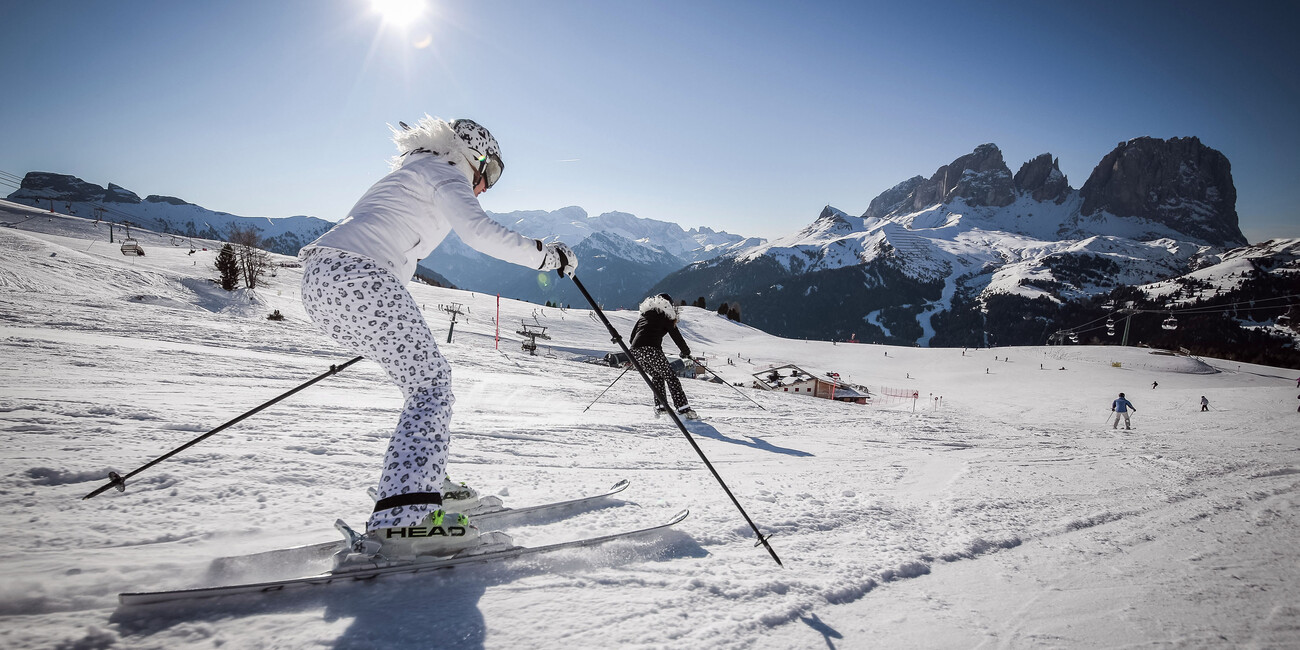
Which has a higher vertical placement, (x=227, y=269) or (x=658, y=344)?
(x=227, y=269)

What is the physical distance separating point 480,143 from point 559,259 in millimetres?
738

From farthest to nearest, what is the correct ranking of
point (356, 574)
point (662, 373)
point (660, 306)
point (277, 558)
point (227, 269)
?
point (227, 269) < point (660, 306) < point (662, 373) < point (277, 558) < point (356, 574)

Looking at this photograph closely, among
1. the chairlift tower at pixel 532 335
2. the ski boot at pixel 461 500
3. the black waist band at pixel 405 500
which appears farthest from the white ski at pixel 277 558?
the chairlift tower at pixel 532 335

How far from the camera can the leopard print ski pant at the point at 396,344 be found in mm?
2082

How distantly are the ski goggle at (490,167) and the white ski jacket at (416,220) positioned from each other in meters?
0.13

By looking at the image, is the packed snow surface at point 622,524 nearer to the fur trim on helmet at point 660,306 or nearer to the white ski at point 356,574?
the white ski at point 356,574

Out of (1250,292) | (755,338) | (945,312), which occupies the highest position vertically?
(1250,292)

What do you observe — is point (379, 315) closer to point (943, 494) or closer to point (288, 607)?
point (288, 607)

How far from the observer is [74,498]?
2275 mm

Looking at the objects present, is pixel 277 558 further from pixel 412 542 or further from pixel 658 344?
pixel 658 344

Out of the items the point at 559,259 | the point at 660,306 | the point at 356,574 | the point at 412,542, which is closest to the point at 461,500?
the point at 412,542

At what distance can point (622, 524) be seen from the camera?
2.69 m

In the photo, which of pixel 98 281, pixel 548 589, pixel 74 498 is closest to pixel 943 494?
pixel 548 589

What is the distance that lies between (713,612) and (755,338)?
151 ft
